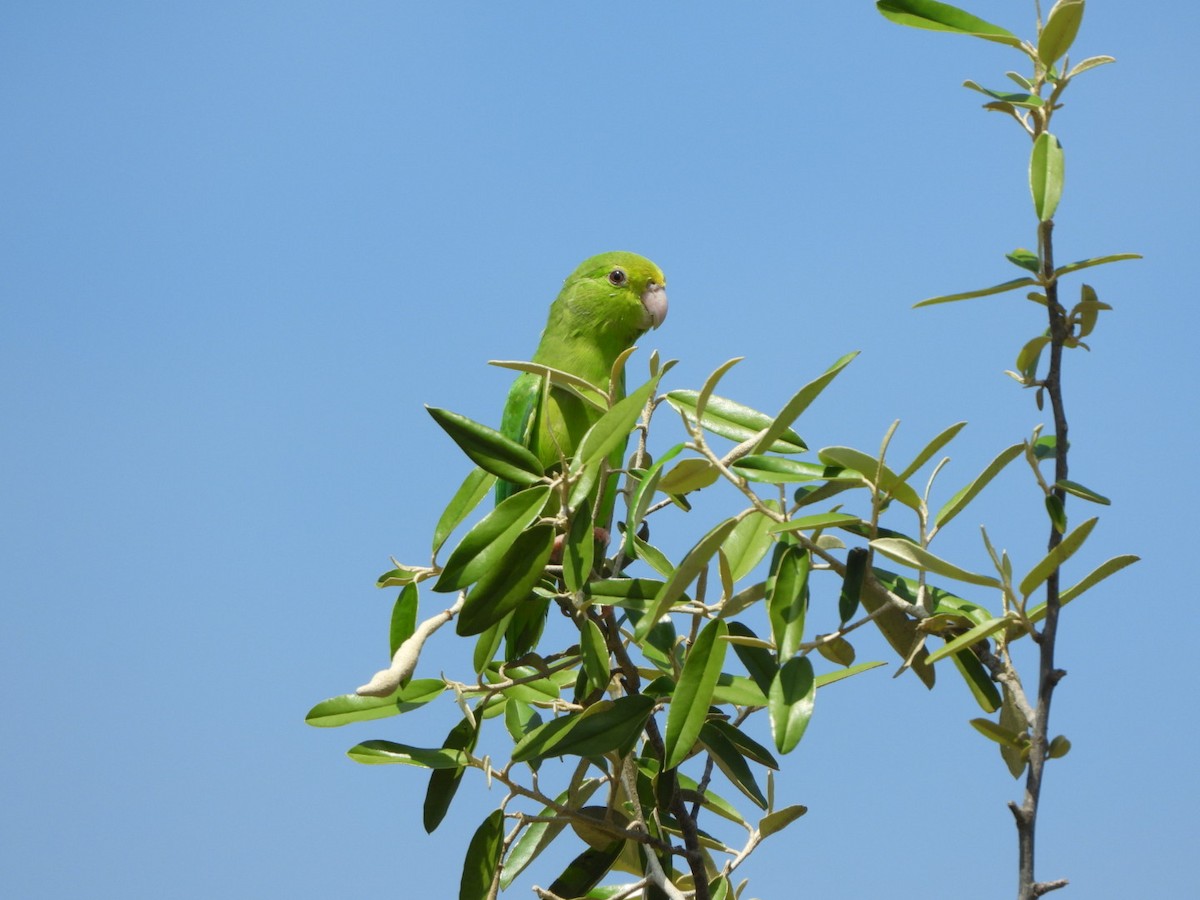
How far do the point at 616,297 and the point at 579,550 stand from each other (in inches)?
91.1

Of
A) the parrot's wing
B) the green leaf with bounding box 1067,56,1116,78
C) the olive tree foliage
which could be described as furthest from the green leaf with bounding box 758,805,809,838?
the parrot's wing

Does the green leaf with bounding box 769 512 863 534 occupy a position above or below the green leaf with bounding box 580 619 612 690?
above

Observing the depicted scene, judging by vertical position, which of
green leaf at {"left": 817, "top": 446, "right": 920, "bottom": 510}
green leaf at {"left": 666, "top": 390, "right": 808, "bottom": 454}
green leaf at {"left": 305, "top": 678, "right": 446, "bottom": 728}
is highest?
green leaf at {"left": 666, "top": 390, "right": 808, "bottom": 454}

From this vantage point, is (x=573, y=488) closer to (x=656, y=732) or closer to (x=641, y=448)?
(x=641, y=448)

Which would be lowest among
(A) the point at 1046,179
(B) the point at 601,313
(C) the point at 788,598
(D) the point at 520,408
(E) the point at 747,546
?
(C) the point at 788,598

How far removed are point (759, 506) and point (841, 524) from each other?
4.5 inches

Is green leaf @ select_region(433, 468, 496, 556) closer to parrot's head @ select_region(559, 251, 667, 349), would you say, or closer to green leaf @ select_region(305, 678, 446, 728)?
green leaf @ select_region(305, 678, 446, 728)

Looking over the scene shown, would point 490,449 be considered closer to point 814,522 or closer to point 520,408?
point 814,522

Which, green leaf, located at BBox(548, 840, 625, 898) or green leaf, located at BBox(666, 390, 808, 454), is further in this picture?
green leaf, located at BBox(548, 840, 625, 898)

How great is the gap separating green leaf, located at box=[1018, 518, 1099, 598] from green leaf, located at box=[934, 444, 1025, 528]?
15cm

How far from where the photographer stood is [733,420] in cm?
166

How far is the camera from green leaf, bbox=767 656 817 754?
1389mm

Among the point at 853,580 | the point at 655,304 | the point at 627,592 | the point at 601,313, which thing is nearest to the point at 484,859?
the point at 627,592

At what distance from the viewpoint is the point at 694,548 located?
4.72 ft
